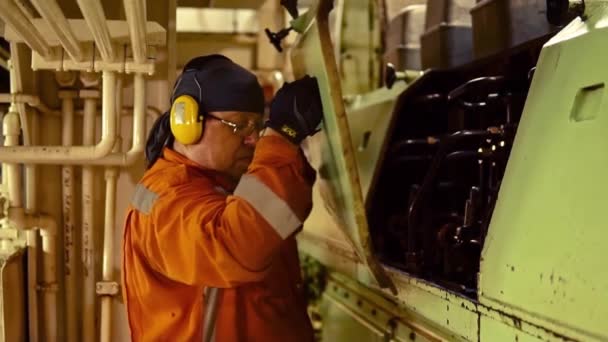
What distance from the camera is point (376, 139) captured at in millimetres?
2412

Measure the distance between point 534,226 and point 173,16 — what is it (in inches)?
60.7

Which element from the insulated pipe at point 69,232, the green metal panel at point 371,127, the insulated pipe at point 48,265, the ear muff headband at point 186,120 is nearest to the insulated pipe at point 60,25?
the ear muff headband at point 186,120

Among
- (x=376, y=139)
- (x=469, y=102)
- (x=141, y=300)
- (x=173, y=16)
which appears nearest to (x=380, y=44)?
(x=376, y=139)

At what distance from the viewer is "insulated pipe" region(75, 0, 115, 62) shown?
1453 mm

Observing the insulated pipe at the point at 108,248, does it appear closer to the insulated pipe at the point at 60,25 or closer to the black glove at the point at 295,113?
the insulated pipe at the point at 60,25

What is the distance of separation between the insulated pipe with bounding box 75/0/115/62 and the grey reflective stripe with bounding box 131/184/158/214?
1.35 feet

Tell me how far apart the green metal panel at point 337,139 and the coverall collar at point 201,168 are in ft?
1.03

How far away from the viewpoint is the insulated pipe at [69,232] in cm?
237

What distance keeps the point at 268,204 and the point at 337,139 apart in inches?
10.6

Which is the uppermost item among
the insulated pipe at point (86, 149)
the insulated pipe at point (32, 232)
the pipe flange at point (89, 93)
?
the pipe flange at point (89, 93)

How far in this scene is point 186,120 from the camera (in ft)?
5.91

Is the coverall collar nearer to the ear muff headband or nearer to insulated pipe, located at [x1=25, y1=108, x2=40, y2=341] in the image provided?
the ear muff headband

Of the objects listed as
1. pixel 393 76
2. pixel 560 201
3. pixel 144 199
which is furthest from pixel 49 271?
pixel 560 201

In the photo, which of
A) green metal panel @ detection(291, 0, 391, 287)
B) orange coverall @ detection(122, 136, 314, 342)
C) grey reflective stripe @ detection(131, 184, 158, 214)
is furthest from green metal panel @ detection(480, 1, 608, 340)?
grey reflective stripe @ detection(131, 184, 158, 214)
